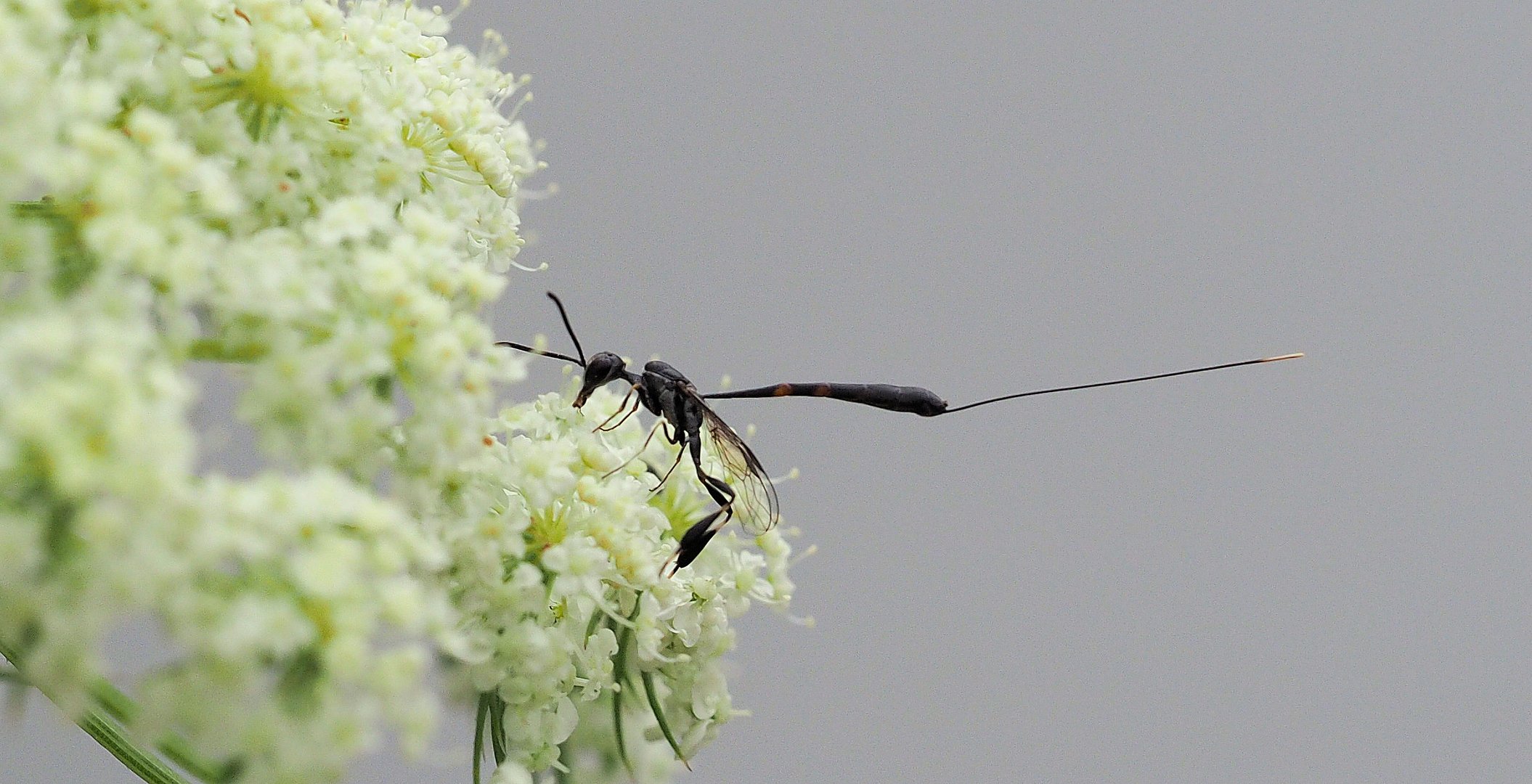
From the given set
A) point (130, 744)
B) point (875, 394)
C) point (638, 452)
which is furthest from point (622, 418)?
point (130, 744)

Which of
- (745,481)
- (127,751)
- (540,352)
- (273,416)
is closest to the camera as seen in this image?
(273,416)

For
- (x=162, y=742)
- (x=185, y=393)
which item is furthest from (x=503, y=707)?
(x=185, y=393)

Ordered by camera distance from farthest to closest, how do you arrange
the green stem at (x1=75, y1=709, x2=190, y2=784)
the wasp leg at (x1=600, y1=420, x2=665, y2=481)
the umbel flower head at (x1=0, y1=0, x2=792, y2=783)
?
the wasp leg at (x1=600, y1=420, x2=665, y2=481) → the green stem at (x1=75, y1=709, x2=190, y2=784) → the umbel flower head at (x1=0, y1=0, x2=792, y2=783)

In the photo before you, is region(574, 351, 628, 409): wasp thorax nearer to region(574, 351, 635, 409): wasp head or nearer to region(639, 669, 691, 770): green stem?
region(574, 351, 635, 409): wasp head

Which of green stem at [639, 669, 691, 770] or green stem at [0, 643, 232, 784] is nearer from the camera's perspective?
green stem at [0, 643, 232, 784]

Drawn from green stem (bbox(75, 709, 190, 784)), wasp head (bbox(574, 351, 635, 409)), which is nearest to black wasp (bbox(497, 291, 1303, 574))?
wasp head (bbox(574, 351, 635, 409))

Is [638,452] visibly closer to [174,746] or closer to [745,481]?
[745,481]

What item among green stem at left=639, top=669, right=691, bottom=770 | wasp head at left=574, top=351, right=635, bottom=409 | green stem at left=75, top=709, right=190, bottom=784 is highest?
wasp head at left=574, top=351, right=635, bottom=409

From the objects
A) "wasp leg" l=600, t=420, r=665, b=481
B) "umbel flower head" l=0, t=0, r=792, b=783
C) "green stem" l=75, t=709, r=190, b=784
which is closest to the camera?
"umbel flower head" l=0, t=0, r=792, b=783

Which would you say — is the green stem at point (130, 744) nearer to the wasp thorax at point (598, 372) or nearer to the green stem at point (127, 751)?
the green stem at point (127, 751)
